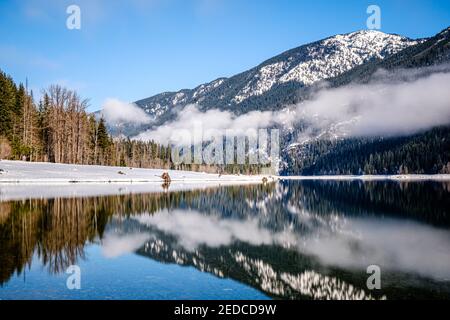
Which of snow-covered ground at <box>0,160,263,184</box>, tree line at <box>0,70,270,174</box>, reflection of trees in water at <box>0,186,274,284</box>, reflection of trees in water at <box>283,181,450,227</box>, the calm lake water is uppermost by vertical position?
tree line at <box>0,70,270,174</box>

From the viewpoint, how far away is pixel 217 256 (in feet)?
59.8

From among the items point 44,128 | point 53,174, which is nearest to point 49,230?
point 53,174

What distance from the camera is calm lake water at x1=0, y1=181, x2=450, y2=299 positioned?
12797mm

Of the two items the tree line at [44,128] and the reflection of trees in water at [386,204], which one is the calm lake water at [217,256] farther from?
the tree line at [44,128]

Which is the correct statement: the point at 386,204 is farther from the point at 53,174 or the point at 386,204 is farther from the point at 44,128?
the point at 44,128

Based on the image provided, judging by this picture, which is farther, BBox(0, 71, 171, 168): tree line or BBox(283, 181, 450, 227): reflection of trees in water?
BBox(0, 71, 171, 168): tree line

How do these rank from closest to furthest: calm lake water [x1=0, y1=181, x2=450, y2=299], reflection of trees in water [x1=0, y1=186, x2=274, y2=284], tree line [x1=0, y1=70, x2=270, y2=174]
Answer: calm lake water [x1=0, y1=181, x2=450, y2=299] → reflection of trees in water [x1=0, y1=186, x2=274, y2=284] → tree line [x1=0, y1=70, x2=270, y2=174]

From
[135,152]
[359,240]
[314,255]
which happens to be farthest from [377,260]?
[135,152]

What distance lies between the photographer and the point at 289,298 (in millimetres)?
12281

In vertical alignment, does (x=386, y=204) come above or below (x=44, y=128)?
below

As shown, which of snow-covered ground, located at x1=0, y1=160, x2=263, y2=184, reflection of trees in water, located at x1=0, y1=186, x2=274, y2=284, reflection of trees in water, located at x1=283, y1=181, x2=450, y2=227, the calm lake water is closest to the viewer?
the calm lake water

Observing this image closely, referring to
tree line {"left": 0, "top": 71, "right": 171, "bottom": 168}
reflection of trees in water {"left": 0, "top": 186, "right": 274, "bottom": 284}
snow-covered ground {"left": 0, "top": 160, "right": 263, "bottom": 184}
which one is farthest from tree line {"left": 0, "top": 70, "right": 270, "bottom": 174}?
reflection of trees in water {"left": 0, "top": 186, "right": 274, "bottom": 284}

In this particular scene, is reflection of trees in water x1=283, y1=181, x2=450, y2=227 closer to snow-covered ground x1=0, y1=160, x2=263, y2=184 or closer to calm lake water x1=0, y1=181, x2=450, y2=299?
calm lake water x1=0, y1=181, x2=450, y2=299

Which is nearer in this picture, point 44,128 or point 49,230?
point 49,230
